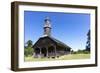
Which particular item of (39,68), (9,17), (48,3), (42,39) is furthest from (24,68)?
(48,3)

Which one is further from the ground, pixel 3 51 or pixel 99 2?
pixel 99 2

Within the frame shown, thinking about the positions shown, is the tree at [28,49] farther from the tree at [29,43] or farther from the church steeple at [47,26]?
the church steeple at [47,26]

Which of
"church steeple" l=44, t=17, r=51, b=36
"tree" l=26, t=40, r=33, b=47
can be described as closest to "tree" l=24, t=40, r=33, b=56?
"tree" l=26, t=40, r=33, b=47

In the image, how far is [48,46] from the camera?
6.53ft

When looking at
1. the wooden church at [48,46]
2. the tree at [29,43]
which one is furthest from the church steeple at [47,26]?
the tree at [29,43]

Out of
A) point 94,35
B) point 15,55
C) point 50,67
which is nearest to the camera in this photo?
point 15,55

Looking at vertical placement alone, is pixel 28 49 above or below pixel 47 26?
below

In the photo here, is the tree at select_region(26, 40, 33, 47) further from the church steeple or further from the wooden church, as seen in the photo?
the church steeple

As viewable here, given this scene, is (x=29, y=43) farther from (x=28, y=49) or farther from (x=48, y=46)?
(x=48, y=46)

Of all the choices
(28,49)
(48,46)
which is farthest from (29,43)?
(48,46)

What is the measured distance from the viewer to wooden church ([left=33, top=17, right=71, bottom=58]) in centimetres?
195

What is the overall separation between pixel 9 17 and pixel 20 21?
0.09 meters

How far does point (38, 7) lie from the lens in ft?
6.33

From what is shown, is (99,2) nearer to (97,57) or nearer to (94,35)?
(94,35)
